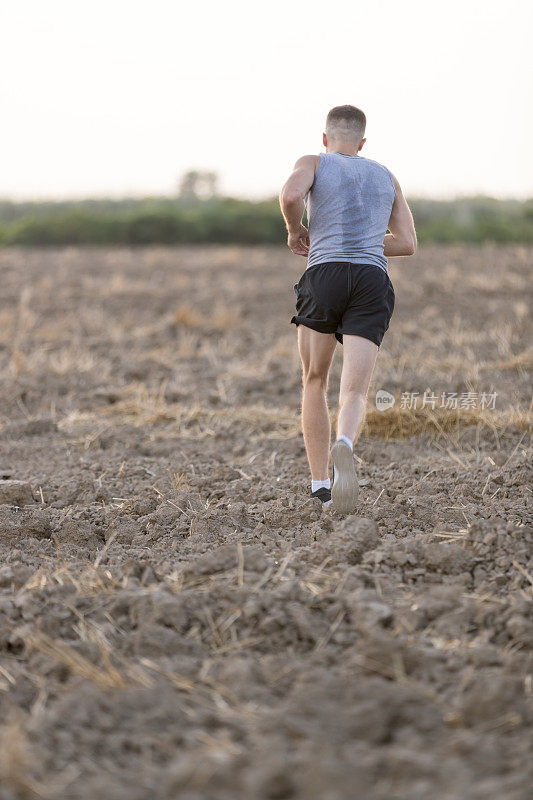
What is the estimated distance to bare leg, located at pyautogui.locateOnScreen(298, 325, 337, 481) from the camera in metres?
3.83

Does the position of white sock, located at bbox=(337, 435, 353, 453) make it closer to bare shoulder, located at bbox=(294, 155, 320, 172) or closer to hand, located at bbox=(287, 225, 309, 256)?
hand, located at bbox=(287, 225, 309, 256)

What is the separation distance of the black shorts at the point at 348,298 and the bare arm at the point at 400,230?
7.5 inches

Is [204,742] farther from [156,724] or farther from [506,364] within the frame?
[506,364]

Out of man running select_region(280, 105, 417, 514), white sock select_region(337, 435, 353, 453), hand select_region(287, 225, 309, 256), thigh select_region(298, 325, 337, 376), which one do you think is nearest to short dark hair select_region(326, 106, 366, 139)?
man running select_region(280, 105, 417, 514)

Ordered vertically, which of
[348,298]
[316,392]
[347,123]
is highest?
[347,123]

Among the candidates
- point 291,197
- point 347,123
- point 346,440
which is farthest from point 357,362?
point 347,123

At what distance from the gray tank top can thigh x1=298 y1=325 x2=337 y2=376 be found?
0.32 metres

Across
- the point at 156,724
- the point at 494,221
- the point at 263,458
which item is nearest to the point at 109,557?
the point at 156,724

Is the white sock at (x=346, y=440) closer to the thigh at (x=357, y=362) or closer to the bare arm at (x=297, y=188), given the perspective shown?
the thigh at (x=357, y=362)

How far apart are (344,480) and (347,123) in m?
1.55

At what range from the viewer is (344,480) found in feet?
11.4

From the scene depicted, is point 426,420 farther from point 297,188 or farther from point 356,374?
point 297,188

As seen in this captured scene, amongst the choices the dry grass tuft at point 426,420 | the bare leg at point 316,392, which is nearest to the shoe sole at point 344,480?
the bare leg at point 316,392

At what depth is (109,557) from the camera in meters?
3.45
